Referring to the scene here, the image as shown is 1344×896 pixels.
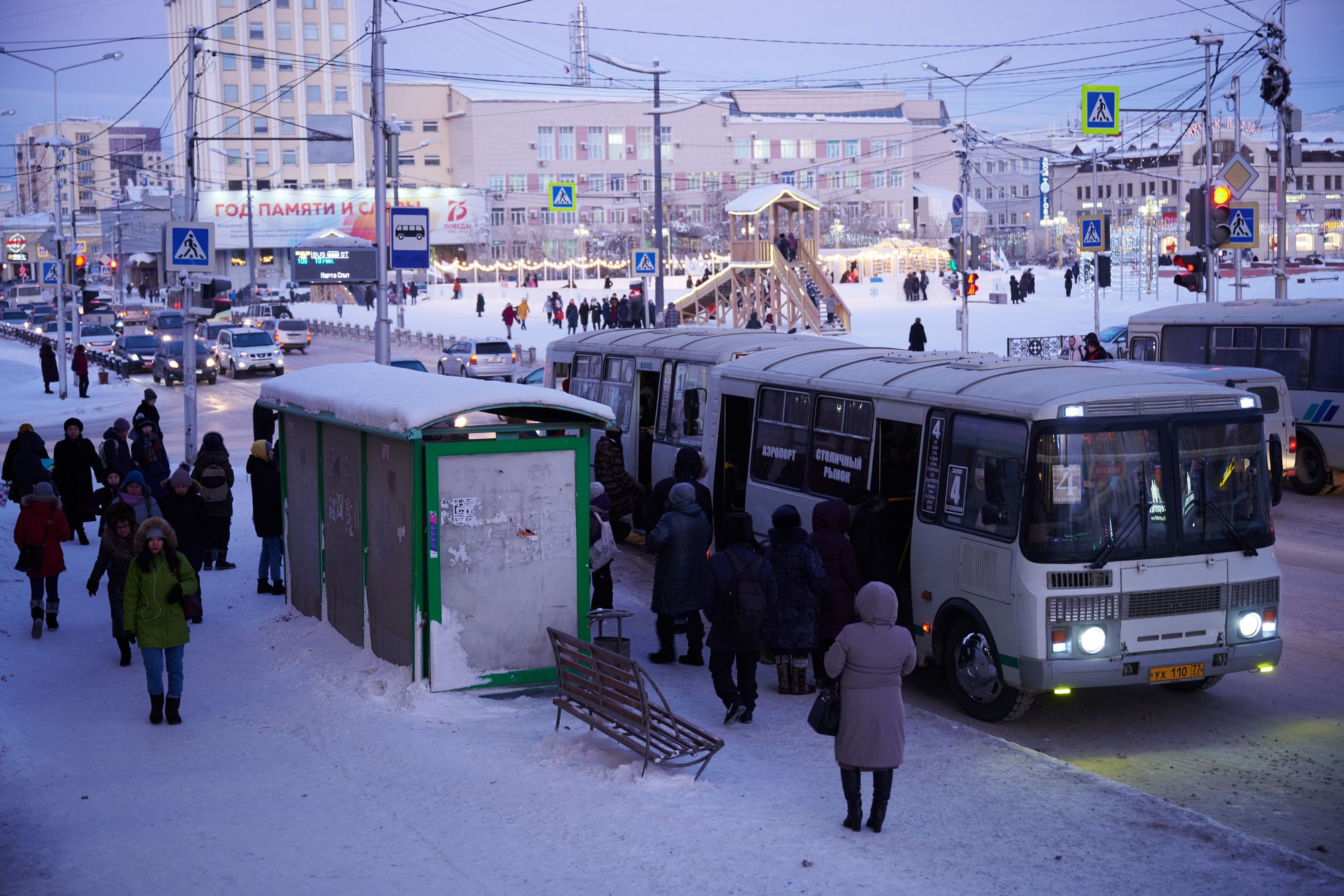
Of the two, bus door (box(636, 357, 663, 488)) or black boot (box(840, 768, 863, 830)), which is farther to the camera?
bus door (box(636, 357, 663, 488))

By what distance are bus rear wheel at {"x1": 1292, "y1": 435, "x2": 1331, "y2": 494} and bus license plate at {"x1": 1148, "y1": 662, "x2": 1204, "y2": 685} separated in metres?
13.3

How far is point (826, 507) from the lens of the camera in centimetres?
1079

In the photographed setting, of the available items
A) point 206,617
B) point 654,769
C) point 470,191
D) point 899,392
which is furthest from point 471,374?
point 470,191

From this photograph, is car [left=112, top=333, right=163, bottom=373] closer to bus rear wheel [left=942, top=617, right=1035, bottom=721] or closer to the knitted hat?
the knitted hat

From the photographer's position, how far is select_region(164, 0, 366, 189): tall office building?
380 feet

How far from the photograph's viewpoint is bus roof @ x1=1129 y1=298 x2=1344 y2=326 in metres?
21.8

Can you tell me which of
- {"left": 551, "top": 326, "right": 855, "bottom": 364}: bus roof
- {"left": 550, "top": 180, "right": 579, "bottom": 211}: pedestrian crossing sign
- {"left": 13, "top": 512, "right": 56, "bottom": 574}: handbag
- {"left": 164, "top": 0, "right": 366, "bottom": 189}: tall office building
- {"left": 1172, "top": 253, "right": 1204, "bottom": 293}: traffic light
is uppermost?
{"left": 164, "top": 0, "right": 366, "bottom": 189}: tall office building

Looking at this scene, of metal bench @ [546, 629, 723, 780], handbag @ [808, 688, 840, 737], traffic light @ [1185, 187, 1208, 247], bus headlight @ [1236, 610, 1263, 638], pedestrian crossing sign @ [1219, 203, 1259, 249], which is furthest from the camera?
pedestrian crossing sign @ [1219, 203, 1259, 249]

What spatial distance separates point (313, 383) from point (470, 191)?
10082 centimetres

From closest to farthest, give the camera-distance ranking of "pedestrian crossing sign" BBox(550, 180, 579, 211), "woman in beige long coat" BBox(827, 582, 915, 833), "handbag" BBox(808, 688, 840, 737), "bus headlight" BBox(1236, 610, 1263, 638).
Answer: "woman in beige long coat" BBox(827, 582, 915, 833) < "handbag" BBox(808, 688, 840, 737) < "bus headlight" BBox(1236, 610, 1263, 638) < "pedestrian crossing sign" BBox(550, 180, 579, 211)

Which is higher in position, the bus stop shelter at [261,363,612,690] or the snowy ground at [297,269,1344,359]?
the snowy ground at [297,269,1344,359]

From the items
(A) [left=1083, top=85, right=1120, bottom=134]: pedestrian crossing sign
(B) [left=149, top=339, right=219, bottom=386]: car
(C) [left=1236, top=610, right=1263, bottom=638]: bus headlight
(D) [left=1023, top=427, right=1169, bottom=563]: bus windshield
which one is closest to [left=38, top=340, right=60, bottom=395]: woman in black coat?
(B) [left=149, top=339, right=219, bottom=386]: car

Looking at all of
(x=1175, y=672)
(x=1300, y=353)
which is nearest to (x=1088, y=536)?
(x=1175, y=672)

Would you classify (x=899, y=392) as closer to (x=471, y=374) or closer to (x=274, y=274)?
(x=471, y=374)
